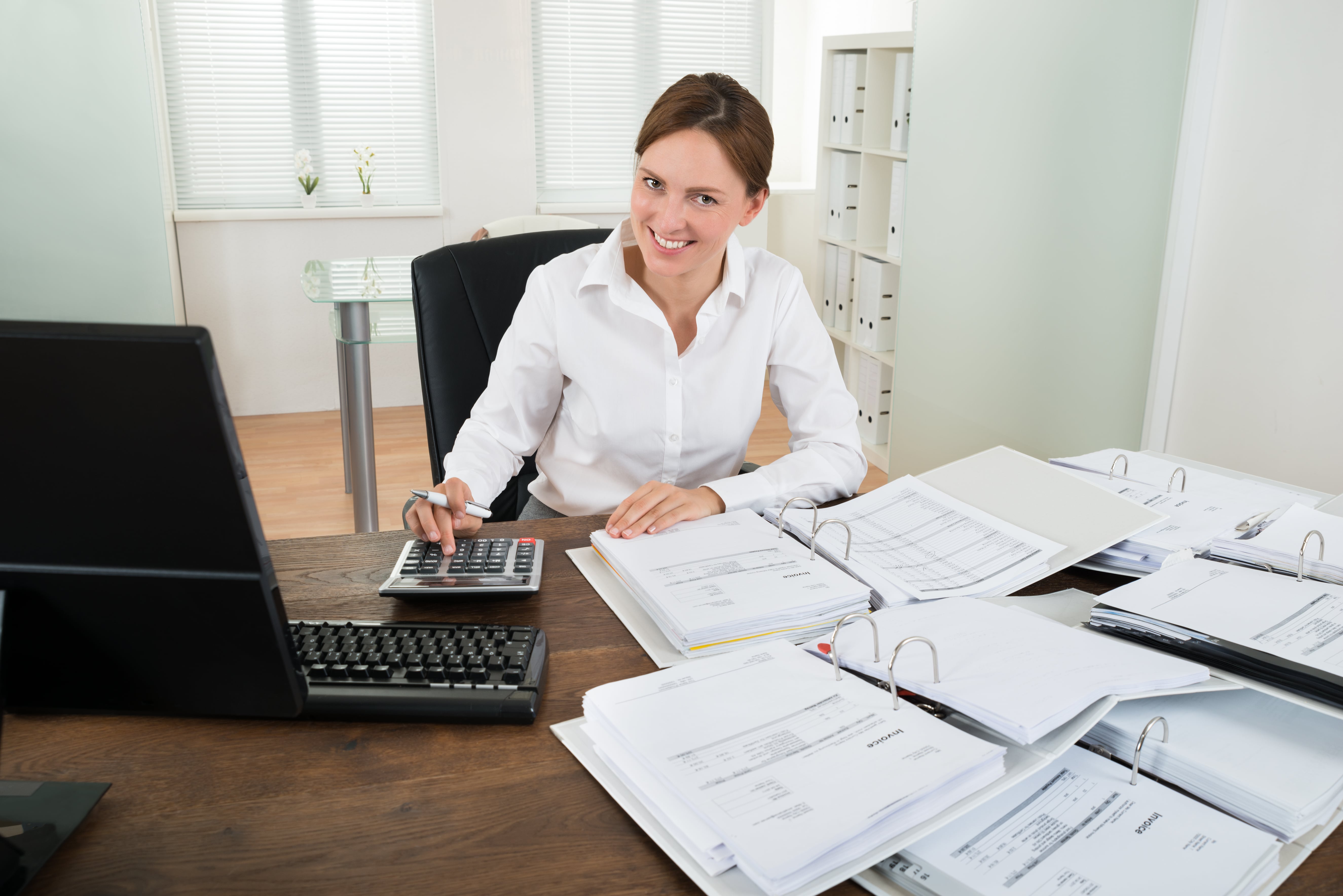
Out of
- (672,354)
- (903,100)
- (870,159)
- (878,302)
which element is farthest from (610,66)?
(672,354)

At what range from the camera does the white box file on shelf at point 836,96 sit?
11.7 ft

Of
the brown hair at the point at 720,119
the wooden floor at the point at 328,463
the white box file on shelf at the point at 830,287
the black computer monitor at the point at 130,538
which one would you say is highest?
the brown hair at the point at 720,119

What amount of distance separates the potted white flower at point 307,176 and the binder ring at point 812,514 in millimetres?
3530

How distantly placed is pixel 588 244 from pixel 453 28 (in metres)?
2.89

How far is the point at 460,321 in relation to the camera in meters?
1.59

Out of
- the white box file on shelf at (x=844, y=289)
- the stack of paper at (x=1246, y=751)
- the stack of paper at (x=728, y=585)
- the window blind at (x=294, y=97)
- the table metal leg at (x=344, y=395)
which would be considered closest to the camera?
the stack of paper at (x=1246, y=751)

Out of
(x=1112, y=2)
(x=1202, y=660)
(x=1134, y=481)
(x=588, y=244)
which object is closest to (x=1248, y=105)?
(x=1112, y=2)

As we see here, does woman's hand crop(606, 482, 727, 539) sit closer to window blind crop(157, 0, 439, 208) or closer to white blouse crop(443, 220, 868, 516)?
white blouse crop(443, 220, 868, 516)

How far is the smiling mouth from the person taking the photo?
4.65ft

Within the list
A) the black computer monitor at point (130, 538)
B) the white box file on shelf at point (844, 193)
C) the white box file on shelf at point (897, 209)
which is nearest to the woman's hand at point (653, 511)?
the black computer monitor at point (130, 538)

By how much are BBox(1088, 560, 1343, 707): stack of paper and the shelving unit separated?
2.39 metres

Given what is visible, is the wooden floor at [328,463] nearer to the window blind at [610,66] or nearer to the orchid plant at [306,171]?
the orchid plant at [306,171]

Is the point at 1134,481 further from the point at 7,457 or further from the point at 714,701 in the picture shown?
the point at 7,457

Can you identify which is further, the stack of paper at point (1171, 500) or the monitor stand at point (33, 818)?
the stack of paper at point (1171, 500)
